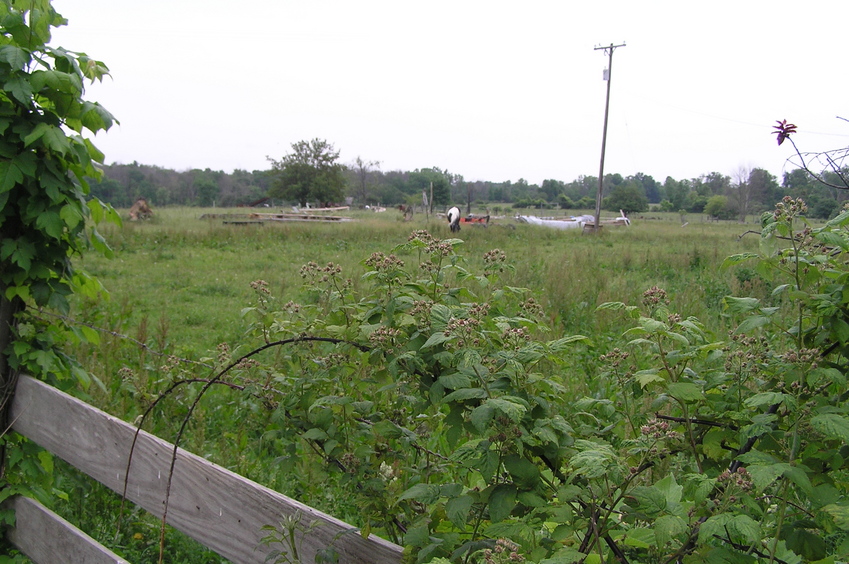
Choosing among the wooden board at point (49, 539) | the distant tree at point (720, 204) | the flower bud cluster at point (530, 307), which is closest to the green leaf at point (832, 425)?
the flower bud cluster at point (530, 307)

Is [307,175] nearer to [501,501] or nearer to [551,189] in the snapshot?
[551,189]

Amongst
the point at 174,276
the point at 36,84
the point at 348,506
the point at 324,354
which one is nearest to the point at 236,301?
the point at 174,276

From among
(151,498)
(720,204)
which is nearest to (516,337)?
(151,498)

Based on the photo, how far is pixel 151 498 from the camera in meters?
2.04

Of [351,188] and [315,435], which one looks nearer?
[315,435]

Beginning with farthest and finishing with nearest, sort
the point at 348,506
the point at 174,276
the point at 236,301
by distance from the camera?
the point at 174,276
the point at 236,301
the point at 348,506

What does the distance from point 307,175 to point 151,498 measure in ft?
224

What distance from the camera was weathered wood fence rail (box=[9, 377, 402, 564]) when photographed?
1565 mm

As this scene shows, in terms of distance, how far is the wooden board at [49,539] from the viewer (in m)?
2.17

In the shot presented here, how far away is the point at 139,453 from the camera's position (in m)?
2.06

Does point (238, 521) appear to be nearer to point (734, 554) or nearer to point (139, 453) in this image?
point (139, 453)

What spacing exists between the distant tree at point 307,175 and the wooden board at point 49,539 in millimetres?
65931

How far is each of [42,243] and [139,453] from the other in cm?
123

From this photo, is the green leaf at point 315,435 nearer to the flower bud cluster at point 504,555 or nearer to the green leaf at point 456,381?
the green leaf at point 456,381
